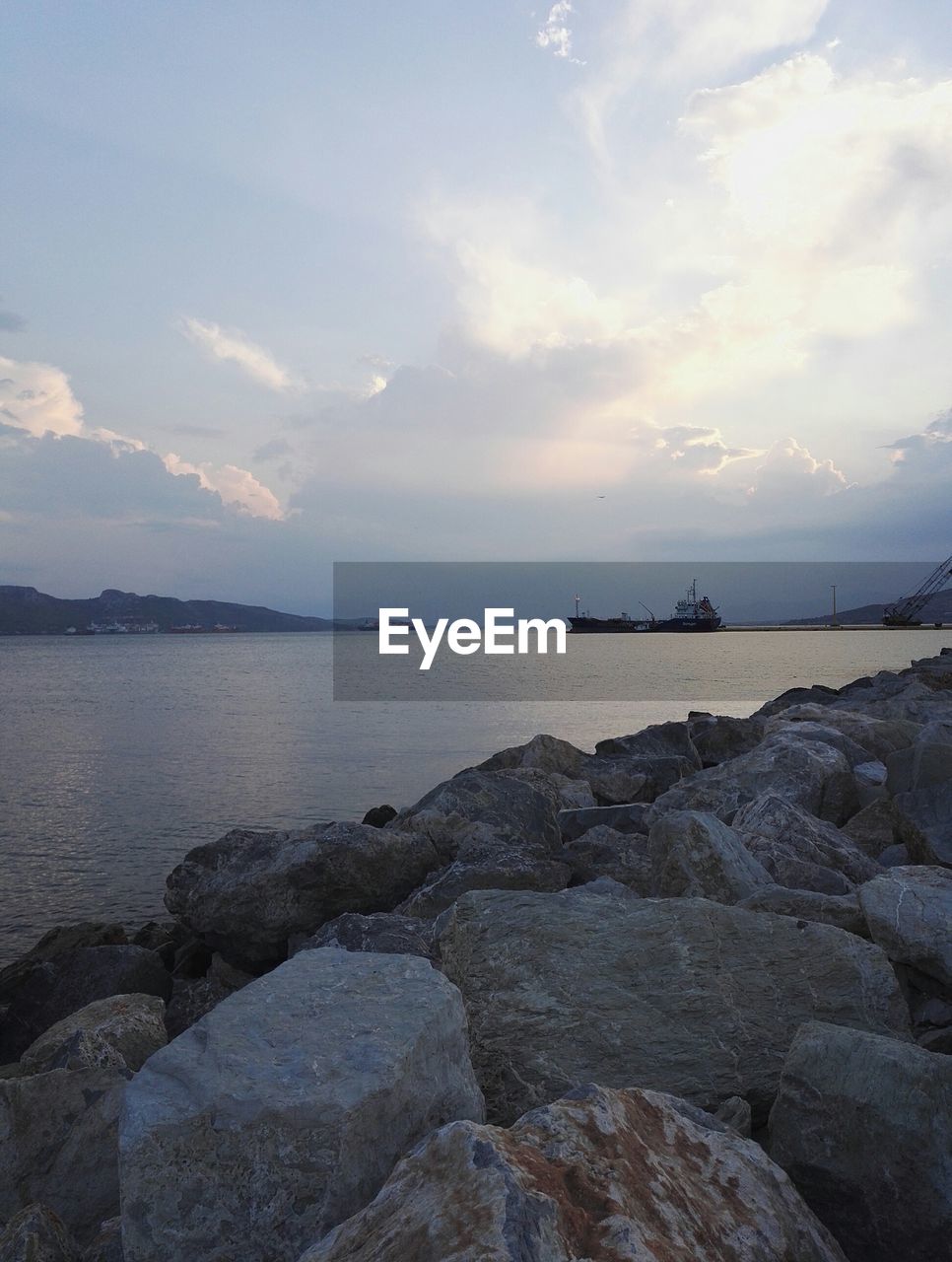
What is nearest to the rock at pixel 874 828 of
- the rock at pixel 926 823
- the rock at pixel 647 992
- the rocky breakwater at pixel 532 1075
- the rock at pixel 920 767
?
the rock at pixel 926 823

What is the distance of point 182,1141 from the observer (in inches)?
94.8

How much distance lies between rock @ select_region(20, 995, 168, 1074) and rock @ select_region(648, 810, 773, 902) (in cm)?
304

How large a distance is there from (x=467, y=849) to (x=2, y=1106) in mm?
3885

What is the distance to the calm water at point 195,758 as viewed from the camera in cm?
1287

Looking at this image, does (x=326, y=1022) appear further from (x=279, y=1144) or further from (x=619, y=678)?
(x=619, y=678)

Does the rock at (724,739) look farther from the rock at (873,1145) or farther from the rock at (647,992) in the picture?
the rock at (873,1145)

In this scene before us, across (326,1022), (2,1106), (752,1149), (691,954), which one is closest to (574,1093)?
(752,1149)

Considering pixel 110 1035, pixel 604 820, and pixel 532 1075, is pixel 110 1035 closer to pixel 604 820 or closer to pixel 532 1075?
pixel 532 1075

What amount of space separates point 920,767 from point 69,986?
24.4 feet

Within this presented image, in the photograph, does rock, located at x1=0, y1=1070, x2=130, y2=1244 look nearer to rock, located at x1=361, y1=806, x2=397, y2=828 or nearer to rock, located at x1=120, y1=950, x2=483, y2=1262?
rock, located at x1=120, y1=950, x2=483, y2=1262

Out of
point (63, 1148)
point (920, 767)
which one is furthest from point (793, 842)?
point (63, 1148)

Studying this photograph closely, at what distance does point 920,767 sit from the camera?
810 centimetres

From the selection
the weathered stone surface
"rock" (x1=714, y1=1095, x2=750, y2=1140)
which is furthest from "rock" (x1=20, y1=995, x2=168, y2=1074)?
the weathered stone surface

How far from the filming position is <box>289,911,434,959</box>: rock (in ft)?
17.1
